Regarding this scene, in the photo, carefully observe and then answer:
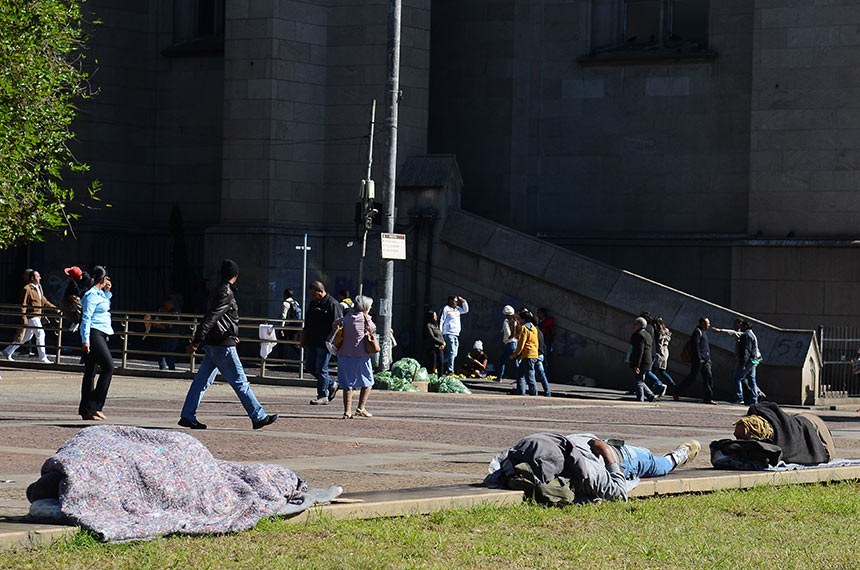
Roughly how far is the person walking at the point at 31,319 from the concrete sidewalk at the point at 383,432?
2.26ft

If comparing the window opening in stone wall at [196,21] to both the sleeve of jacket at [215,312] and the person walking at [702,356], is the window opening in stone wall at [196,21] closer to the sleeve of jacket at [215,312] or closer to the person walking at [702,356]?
the person walking at [702,356]

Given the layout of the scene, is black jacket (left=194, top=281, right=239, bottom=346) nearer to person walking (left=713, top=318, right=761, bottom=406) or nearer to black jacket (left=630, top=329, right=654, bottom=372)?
black jacket (left=630, top=329, right=654, bottom=372)

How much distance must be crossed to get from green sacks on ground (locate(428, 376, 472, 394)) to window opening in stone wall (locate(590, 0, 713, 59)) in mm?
10587

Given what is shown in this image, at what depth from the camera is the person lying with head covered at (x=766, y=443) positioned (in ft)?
40.8

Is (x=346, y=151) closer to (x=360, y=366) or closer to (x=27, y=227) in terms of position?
(x=27, y=227)

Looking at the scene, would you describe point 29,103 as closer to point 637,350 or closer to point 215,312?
point 215,312

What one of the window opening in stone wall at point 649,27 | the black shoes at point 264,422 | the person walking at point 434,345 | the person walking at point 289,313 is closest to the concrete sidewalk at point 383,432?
the black shoes at point 264,422

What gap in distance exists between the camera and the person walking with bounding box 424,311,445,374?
2909 centimetres

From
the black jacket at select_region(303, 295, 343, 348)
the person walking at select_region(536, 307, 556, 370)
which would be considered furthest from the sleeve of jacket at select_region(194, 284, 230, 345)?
the person walking at select_region(536, 307, 556, 370)

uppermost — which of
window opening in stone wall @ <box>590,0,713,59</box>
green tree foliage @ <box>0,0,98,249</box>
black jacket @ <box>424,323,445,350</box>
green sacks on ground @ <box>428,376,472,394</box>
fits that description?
window opening in stone wall @ <box>590,0,713,59</box>

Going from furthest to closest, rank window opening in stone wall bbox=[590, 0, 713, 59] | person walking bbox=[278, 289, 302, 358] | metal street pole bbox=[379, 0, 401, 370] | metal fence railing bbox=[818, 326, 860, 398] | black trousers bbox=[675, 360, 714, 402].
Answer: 1. window opening in stone wall bbox=[590, 0, 713, 59]
2. person walking bbox=[278, 289, 302, 358]
3. metal fence railing bbox=[818, 326, 860, 398]
4. black trousers bbox=[675, 360, 714, 402]
5. metal street pole bbox=[379, 0, 401, 370]

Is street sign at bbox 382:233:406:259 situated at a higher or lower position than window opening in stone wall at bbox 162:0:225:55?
lower

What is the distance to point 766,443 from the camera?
12484 millimetres

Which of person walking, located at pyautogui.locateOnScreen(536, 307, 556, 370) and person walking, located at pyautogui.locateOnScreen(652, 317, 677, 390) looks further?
person walking, located at pyautogui.locateOnScreen(536, 307, 556, 370)
